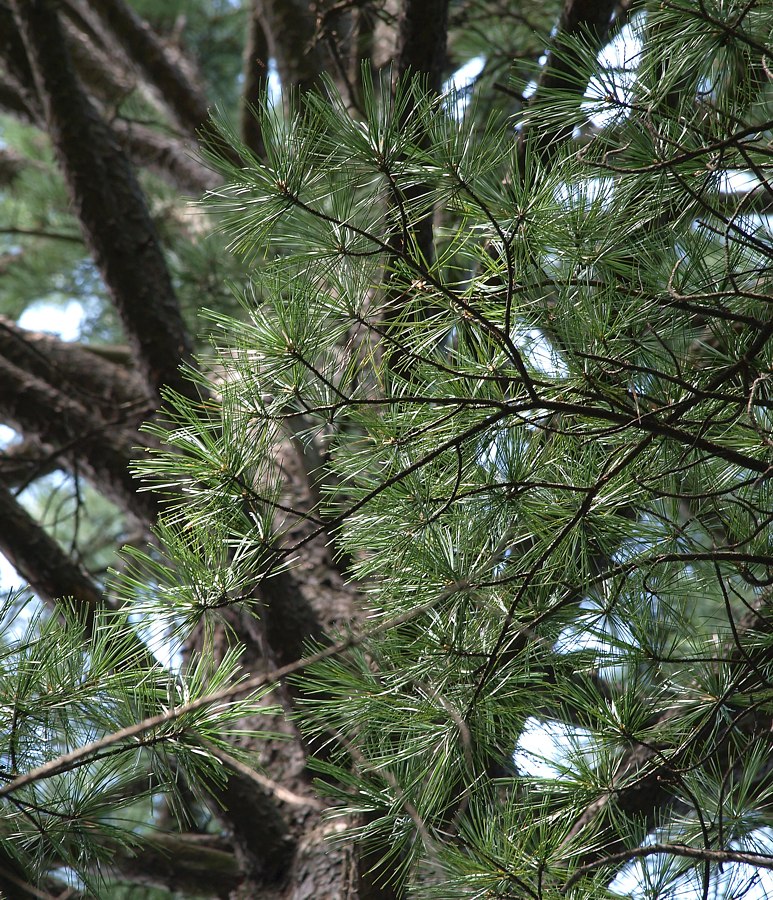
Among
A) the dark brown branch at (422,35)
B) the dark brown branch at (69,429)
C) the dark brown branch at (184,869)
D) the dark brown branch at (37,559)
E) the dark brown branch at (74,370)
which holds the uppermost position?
the dark brown branch at (422,35)

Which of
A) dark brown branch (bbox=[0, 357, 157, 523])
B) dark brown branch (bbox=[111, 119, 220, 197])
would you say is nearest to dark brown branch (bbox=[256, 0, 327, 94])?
dark brown branch (bbox=[111, 119, 220, 197])

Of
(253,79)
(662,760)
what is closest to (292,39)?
(253,79)

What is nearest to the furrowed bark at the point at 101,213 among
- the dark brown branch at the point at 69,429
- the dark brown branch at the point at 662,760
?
the dark brown branch at the point at 69,429

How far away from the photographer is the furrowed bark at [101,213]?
1215 millimetres

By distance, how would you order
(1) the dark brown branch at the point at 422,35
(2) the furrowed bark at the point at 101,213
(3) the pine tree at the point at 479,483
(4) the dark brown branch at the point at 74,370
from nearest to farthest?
(3) the pine tree at the point at 479,483
(1) the dark brown branch at the point at 422,35
(2) the furrowed bark at the point at 101,213
(4) the dark brown branch at the point at 74,370

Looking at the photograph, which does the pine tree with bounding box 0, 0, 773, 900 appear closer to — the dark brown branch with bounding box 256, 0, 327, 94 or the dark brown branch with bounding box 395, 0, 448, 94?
the dark brown branch with bounding box 395, 0, 448, 94

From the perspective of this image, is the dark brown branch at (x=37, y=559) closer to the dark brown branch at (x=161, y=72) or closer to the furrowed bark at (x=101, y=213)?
the furrowed bark at (x=101, y=213)

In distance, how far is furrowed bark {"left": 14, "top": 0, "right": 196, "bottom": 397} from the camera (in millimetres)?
1215

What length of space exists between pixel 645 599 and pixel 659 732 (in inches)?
4.9

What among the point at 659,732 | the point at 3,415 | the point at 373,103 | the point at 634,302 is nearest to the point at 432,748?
the point at 659,732

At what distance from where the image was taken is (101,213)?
4.02ft

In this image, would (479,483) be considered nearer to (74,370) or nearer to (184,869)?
(184,869)

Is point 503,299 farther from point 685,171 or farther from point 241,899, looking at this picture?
point 241,899

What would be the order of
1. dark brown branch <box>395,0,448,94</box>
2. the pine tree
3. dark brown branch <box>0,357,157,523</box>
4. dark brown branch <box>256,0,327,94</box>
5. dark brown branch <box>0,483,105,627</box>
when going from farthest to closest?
dark brown branch <box>256,0,327,94</box> < dark brown branch <box>0,357,157,523</box> < dark brown branch <box>0,483,105,627</box> < dark brown branch <box>395,0,448,94</box> < the pine tree
